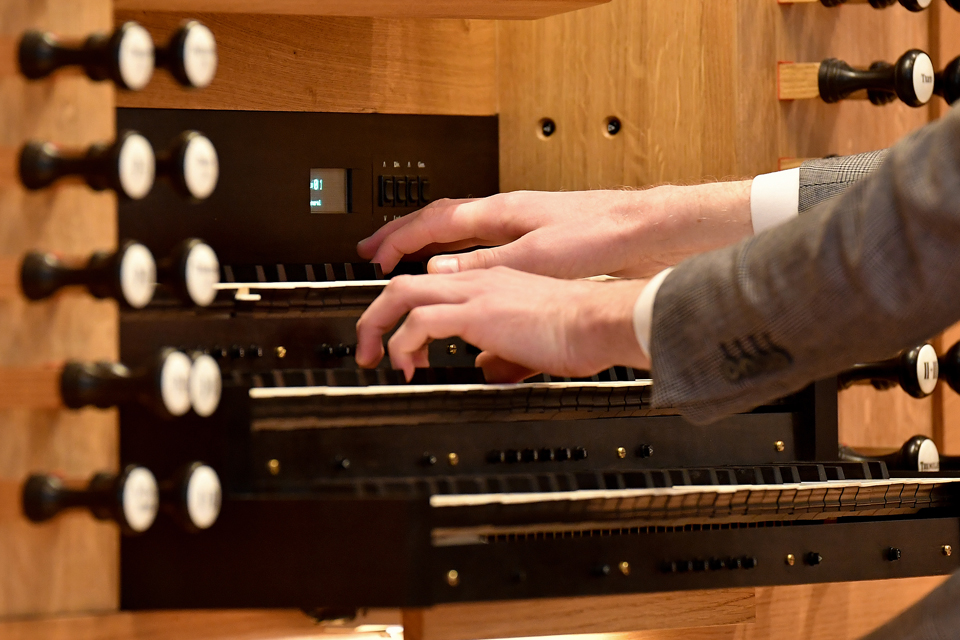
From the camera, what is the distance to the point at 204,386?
896 millimetres

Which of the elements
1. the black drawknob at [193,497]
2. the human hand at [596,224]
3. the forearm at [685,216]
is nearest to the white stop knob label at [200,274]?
the black drawknob at [193,497]

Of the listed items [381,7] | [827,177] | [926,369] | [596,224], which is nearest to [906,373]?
[926,369]

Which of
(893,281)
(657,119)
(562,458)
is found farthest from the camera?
(657,119)

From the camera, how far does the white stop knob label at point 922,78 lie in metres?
1.51

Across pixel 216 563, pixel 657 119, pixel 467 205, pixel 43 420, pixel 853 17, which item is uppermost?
pixel 853 17

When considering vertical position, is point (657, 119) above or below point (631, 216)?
above

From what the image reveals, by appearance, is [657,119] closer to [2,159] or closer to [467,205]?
[467,205]

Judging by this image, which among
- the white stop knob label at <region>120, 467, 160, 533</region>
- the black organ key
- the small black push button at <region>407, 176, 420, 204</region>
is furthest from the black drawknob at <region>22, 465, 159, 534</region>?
the black organ key

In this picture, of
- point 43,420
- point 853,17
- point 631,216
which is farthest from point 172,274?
point 853,17

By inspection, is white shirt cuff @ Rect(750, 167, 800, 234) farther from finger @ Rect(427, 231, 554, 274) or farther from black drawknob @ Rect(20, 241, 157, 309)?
black drawknob @ Rect(20, 241, 157, 309)

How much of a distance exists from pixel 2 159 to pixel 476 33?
3.17 ft

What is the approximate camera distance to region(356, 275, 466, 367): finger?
1066 mm

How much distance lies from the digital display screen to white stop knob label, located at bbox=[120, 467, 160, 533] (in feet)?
2.42

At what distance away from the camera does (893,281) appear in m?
0.84
